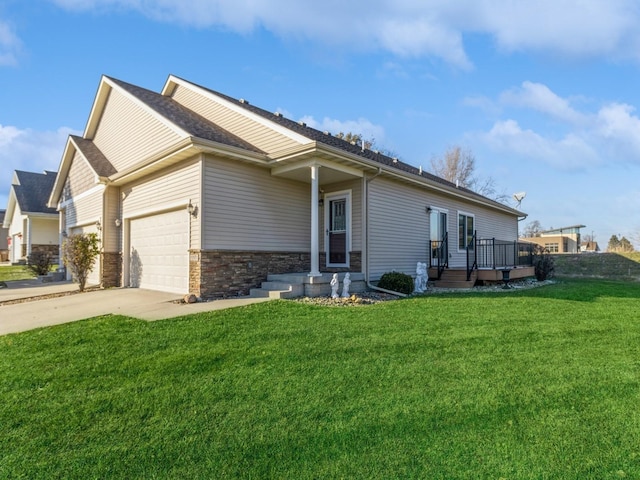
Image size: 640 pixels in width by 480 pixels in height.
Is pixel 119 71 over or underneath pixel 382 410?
over

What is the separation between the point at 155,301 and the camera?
809 centimetres

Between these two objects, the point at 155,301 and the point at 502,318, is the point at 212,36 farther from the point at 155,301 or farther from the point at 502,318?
the point at 502,318

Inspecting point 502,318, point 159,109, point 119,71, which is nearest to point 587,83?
point 502,318

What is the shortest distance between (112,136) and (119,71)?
2.66m

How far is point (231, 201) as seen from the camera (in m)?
8.69

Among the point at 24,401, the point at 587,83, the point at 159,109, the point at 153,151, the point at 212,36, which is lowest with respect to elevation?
the point at 24,401

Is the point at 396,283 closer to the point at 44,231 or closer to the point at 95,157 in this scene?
the point at 95,157

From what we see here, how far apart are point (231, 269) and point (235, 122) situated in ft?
15.3

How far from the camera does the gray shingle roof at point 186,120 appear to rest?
29.1ft

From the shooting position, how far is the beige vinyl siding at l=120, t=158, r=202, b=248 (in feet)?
27.4

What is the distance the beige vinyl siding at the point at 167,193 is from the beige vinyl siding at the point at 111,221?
35cm

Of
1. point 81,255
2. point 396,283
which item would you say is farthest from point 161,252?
point 396,283

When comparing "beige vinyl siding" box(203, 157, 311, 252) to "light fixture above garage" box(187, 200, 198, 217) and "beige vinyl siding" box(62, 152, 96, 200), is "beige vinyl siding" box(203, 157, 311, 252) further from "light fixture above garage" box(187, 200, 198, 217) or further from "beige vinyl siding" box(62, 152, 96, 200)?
"beige vinyl siding" box(62, 152, 96, 200)

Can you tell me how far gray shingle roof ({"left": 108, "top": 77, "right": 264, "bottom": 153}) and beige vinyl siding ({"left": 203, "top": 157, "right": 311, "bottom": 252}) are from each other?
26.9 inches
